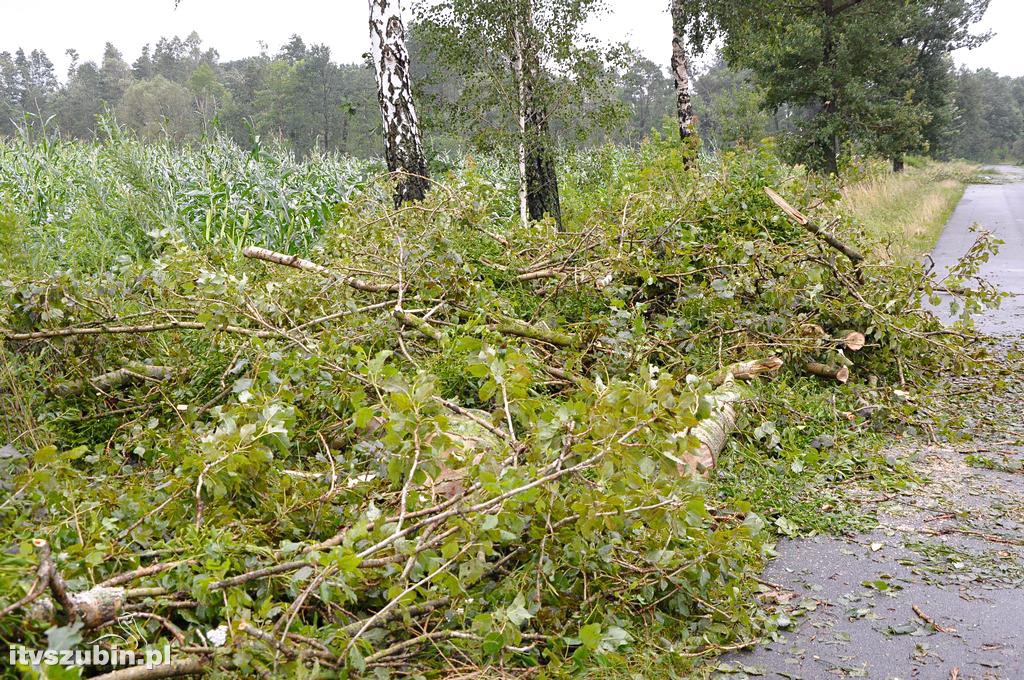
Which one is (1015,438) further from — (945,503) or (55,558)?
(55,558)

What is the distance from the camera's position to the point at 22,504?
264cm

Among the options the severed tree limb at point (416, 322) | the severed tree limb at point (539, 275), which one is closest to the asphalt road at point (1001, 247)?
the severed tree limb at point (539, 275)

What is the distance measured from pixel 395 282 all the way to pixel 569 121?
903 cm

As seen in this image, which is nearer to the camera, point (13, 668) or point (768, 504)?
point (13, 668)

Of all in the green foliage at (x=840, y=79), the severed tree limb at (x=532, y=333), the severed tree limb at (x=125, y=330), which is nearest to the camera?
the severed tree limb at (x=125, y=330)

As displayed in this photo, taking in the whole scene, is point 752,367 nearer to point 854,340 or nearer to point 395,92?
point 854,340

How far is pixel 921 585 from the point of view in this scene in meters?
3.11

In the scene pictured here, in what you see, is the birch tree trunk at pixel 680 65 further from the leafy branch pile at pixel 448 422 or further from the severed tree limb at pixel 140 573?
the severed tree limb at pixel 140 573

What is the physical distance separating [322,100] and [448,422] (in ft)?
227

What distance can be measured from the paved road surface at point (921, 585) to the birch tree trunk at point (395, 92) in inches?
249

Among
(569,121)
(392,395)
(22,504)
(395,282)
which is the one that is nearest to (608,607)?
(392,395)

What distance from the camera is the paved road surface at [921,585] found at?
8.53 ft

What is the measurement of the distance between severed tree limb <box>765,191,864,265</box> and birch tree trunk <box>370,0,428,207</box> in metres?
4.46

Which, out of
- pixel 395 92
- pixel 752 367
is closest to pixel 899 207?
pixel 395 92
